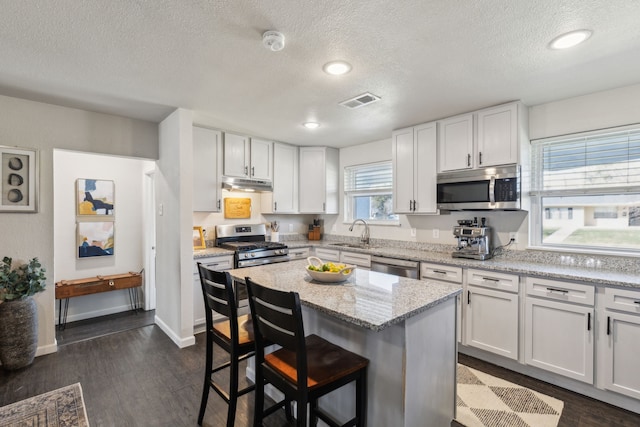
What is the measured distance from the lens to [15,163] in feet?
9.30

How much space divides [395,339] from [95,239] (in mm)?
4255

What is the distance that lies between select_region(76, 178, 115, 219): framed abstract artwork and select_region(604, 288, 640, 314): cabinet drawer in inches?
211

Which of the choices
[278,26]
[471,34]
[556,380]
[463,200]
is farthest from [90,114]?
[556,380]

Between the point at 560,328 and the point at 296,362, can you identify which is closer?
the point at 296,362

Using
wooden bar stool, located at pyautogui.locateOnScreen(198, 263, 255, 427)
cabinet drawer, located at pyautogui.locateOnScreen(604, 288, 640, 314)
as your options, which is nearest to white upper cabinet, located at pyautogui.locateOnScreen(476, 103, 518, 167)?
cabinet drawer, located at pyautogui.locateOnScreen(604, 288, 640, 314)

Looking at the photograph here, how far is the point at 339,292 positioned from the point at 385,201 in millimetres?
2948

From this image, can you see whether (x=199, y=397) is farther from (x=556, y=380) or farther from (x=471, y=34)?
(x=471, y=34)

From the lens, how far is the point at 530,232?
122 inches

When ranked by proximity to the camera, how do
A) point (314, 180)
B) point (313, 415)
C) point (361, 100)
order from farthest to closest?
point (314, 180)
point (361, 100)
point (313, 415)

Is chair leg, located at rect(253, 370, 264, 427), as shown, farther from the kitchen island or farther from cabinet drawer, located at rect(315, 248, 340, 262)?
cabinet drawer, located at rect(315, 248, 340, 262)

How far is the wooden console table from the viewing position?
3.72m

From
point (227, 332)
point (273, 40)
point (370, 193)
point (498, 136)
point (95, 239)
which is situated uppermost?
point (273, 40)

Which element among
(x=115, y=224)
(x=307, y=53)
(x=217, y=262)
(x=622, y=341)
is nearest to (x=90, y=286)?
(x=115, y=224)

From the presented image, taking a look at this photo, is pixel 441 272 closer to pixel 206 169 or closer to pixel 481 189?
pixel 481 189
